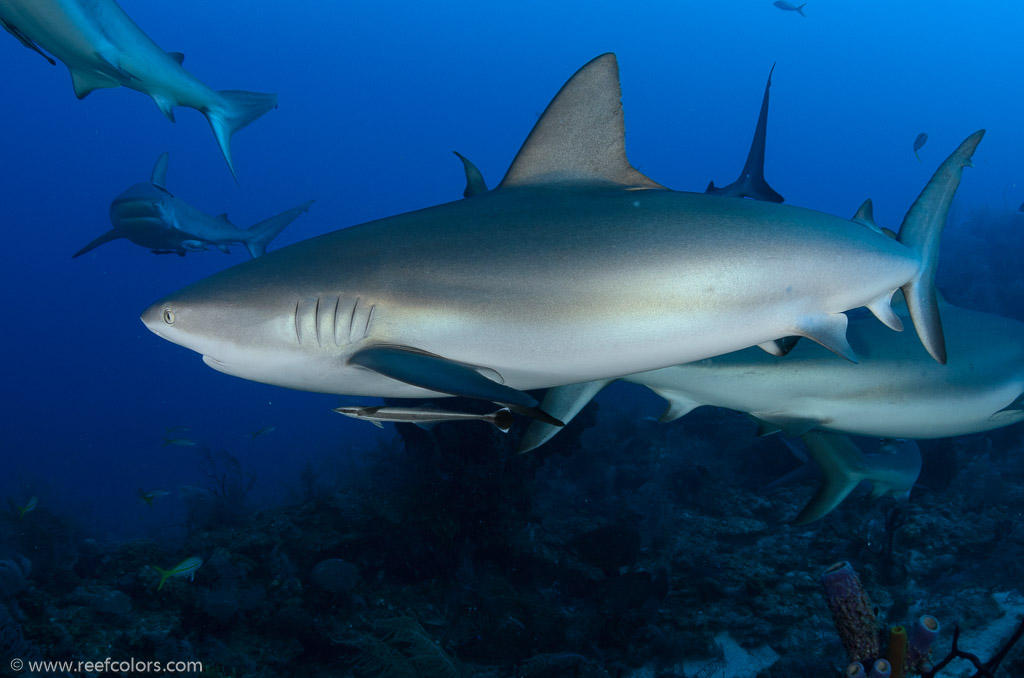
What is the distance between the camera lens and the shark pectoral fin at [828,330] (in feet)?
7.80

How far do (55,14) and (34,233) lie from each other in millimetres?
162604

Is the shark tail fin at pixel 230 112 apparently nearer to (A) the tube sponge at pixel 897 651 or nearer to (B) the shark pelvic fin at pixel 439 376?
(B) the shark pelvic fin at pixel 439 376

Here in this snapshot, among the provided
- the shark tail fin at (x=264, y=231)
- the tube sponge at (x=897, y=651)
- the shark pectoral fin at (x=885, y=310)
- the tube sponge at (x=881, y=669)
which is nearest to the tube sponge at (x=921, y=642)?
the tube sponge at (x=897, y=651)

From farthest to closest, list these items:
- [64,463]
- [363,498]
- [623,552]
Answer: [64,463] → [363,498] → [623,552]

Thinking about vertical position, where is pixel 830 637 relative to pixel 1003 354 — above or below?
below

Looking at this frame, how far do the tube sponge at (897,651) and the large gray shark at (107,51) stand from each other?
5.68m

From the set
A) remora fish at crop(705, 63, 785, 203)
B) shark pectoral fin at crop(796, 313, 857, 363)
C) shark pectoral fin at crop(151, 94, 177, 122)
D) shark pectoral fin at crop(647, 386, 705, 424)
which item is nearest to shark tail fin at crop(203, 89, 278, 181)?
shark pectoral fin at crop(151, 94, 177, 122)

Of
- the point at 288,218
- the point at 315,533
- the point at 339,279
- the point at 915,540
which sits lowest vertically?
the point at 915,540

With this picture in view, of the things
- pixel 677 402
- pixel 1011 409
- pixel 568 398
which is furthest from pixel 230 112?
pixel 1011 409

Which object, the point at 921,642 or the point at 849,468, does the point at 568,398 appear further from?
the point at 849,468

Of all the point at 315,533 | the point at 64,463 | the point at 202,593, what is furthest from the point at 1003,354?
the point at 64,463

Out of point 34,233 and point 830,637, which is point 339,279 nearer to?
point 830,637

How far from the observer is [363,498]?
5840 millimetres

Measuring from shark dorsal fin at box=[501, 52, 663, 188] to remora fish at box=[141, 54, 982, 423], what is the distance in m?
0.27
